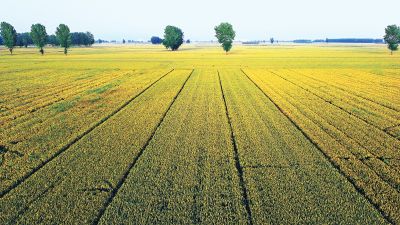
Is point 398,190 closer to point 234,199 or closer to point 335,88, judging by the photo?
point 234,199

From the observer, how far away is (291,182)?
8656 mm

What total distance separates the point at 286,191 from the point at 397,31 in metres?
104

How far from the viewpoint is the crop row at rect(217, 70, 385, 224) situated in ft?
23.3

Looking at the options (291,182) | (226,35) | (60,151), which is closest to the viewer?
(291,182)

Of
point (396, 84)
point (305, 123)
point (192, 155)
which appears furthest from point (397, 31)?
point (192, 155)

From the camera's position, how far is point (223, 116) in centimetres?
1612

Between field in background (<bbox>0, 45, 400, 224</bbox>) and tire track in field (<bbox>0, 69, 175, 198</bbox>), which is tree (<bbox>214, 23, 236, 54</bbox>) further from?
tire track in field (<bbox>0, 69, 175, 198</bbox>)

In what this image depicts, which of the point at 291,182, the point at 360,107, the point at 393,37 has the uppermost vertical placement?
the point at 393,37

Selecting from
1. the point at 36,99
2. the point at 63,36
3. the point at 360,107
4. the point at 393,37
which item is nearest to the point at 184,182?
the point at 360,107

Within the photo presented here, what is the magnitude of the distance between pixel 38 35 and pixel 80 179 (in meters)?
111

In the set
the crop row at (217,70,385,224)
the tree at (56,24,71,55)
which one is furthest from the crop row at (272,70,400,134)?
the tree at (56,24,71,55)

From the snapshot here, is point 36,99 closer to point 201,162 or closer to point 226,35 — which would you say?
point 201,162

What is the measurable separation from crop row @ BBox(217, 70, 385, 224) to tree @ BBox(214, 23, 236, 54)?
91.4 metres

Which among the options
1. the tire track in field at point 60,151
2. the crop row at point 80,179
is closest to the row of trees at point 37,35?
the tire track in field at point 60,151
